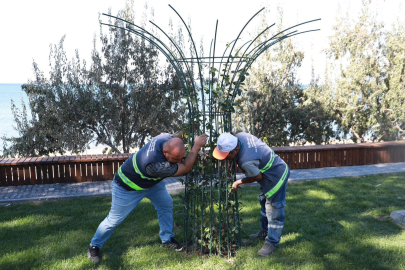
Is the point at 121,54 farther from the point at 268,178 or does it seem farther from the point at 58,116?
the point at 268,178

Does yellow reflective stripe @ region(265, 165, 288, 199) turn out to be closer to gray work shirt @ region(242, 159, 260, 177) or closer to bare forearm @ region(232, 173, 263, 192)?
bare forearm @ region(232, 173, 263, 192)

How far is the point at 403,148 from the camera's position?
9.71 metres

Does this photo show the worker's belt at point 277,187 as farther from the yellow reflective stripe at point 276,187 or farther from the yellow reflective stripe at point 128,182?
the yellow reflective stripe at point 128,182

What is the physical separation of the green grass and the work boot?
0.24ft

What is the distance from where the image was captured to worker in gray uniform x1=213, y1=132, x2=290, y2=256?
3.76 meters

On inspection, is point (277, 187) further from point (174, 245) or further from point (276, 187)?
point (174, 245)

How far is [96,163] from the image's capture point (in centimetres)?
811

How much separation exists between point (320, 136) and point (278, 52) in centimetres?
366

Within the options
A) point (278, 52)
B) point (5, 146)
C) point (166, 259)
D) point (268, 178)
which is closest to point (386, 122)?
point (278, 52)

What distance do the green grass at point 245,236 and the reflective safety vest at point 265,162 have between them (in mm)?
863

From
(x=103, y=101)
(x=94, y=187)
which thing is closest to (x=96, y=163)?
(x=94, y=187)

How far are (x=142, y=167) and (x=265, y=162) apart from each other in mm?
1373

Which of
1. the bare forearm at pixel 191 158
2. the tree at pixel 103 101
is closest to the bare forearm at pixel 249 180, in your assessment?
the bare forearm at pixel 191 158

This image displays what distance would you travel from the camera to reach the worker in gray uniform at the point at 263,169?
376 cm
